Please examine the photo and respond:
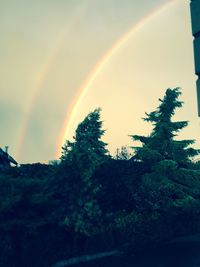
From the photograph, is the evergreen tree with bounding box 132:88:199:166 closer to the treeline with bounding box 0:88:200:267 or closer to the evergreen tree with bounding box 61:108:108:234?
the treeline with bounding box 0:88:200:267

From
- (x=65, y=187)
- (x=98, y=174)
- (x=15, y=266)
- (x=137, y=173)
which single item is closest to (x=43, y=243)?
(x=15, y=266)

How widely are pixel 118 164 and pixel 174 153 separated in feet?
22.2

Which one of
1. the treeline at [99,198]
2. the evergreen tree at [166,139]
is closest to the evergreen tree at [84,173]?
the treeline at [99,198]

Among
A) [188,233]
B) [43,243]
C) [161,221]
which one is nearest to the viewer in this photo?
[43,243]

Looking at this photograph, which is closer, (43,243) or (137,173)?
(43,243)

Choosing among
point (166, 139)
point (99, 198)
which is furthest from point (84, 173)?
point (166, 139)

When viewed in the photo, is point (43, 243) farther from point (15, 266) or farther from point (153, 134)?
point (153, 134)

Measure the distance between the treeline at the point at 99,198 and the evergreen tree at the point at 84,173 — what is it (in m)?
0.06

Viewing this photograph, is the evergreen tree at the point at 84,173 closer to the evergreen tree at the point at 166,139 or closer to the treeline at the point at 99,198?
the treeline at the point at 99,198

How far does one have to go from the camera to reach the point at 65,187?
20125mm

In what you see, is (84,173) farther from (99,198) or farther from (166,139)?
(166,139)

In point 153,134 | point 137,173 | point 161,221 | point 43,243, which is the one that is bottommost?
point 43,243

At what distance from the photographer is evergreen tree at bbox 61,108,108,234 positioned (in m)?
19.8

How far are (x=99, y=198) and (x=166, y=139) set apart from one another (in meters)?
9.84
